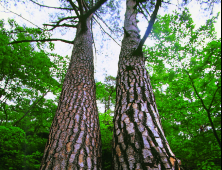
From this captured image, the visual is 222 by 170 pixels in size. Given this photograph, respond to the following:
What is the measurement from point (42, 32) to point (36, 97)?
11.7 feet

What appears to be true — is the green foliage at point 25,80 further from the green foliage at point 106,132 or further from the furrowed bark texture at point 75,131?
the furrowed bark texture at point 75,131

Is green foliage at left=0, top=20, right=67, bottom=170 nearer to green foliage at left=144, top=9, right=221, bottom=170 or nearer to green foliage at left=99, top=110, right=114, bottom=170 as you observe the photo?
green foliage at left=99, top=110, right=114, bottom=170

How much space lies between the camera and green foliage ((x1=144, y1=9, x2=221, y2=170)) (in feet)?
11.4

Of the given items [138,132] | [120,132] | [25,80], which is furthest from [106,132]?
[25,80]

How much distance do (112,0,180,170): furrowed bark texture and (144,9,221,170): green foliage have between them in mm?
2862

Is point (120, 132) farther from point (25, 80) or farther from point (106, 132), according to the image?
point (25, 80)

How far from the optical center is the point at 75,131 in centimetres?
145

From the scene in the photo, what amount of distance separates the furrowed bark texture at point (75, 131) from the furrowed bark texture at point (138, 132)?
372mm

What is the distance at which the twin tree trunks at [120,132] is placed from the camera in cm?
96

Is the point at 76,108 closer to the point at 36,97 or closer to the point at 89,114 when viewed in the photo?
the point at 89,114

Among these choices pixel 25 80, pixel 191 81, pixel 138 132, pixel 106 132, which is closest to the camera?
pixel 138 132

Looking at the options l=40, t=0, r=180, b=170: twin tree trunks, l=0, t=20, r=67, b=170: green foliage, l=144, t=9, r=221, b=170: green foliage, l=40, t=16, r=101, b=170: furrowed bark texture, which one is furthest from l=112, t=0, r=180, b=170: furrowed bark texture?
l=0, t=20, r=67, b=170: green foliage

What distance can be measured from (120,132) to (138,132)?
205mm

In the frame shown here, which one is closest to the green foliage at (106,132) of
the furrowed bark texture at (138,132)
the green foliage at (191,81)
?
the green foliage at (191,81)
